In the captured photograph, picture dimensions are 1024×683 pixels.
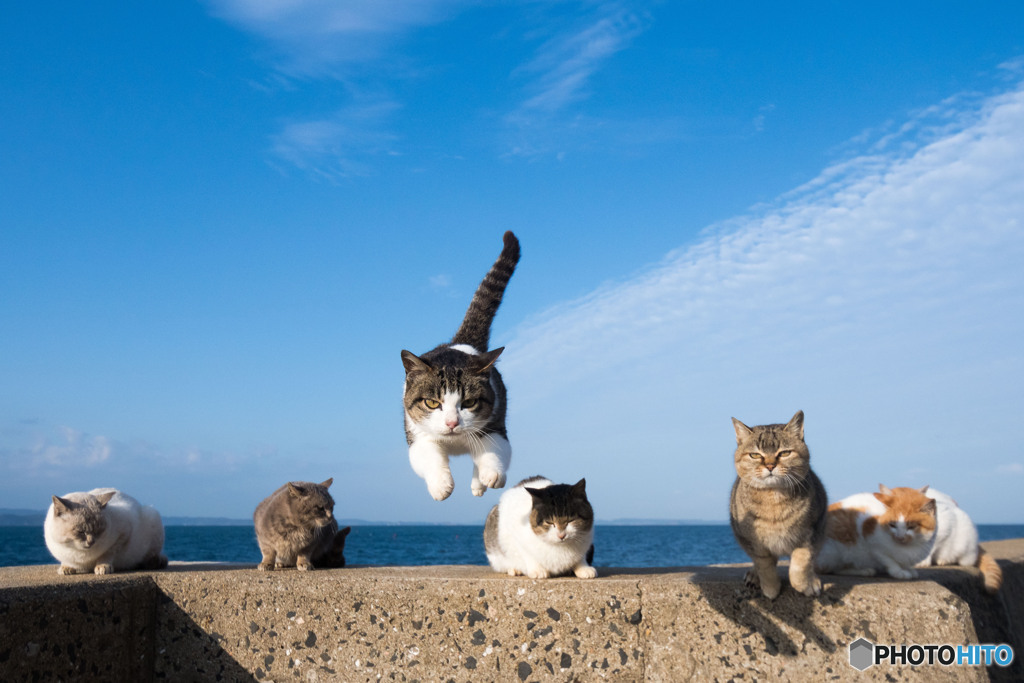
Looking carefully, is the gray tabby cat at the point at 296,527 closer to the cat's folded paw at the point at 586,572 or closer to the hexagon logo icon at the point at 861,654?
the cat's folded paw at the point at 586,572

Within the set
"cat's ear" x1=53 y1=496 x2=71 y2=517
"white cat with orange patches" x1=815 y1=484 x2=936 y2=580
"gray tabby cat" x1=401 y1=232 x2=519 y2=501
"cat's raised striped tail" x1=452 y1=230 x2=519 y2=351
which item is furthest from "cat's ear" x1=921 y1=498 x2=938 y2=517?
"cat's ear" x1=53 y1=496 x2=71 y2=517

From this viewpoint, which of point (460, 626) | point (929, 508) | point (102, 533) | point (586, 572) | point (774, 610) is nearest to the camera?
point (774, 610)

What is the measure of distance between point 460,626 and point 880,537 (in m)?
2.70

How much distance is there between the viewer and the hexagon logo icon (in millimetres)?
3869

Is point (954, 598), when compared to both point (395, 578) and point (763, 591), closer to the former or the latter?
point (763, 591)

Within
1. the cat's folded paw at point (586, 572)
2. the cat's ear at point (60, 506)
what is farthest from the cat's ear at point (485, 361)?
the cat's ear at point (60, 506)

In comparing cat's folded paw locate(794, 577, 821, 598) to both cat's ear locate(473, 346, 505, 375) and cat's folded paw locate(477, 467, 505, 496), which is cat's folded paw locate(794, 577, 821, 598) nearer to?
cat's folded paw locate(477, 467, 505, 496)

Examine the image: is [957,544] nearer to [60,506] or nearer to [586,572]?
[586,572]

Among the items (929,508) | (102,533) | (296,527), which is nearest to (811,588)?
(929,508)

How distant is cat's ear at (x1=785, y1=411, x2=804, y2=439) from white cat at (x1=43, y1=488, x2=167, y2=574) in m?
4.73

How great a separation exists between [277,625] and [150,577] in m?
1.02

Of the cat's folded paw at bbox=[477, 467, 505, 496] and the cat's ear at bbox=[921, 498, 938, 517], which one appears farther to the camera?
the cat's ear at bbox=[921, 498, 938, 517]

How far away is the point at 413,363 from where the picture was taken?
3717 mm

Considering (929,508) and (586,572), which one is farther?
(929,508)
